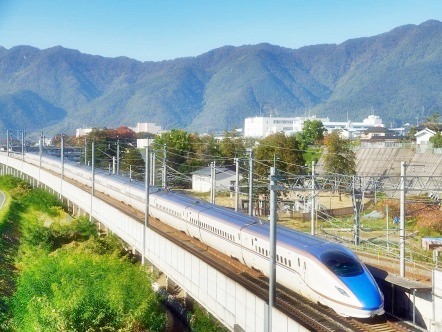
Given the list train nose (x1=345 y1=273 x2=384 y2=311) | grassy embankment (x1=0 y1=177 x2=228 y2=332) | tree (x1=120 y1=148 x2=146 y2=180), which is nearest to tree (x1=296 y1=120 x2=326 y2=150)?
tree (x1=120 y1=148 x2=146 y2=180)

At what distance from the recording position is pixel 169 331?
26.5m

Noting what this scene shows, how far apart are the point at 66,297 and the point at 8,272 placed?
12552mm

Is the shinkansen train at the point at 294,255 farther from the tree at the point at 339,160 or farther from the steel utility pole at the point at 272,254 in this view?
the tree at the point at 339,160

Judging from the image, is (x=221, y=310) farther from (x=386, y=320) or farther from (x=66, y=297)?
(x=66, y=297)

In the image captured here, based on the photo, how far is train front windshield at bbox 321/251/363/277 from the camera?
18531mm

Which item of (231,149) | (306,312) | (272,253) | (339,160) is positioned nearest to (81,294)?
(306,312)

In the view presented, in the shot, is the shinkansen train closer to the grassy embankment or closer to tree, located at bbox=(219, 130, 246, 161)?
the grassy embankment

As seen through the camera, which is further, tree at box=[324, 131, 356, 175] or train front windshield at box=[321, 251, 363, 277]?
tree at box=[324, 131, 356, 175]

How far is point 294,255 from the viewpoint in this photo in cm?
2020

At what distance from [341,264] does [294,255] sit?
6.18 feet

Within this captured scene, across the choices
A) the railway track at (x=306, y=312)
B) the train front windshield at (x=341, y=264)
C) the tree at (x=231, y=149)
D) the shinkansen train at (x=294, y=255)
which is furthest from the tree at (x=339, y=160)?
the train front windshield at (x=341, y=264)

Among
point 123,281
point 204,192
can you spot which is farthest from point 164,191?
point 204,192

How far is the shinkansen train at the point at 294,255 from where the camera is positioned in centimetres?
1791

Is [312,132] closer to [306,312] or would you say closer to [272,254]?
[306,312]
